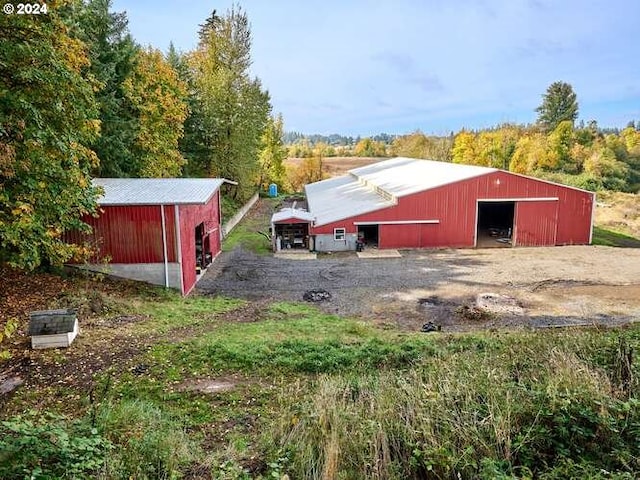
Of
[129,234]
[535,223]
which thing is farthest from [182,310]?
[535,223]

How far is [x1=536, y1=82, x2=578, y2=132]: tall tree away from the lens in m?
73.3

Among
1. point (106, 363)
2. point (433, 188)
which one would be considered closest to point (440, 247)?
point (433, 188)

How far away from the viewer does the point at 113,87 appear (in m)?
22.2

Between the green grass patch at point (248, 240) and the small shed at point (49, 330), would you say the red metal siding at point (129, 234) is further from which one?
the green grass patch at point (248, 240)

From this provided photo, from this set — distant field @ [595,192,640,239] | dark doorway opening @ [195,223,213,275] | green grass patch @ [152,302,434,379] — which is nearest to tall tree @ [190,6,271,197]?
dark doorway opening @ [195,223,213,275]

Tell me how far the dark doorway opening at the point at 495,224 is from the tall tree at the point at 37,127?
21860 millimetres

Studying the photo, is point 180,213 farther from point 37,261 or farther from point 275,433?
point 275,433

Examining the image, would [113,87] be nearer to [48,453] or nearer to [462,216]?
[462,216]

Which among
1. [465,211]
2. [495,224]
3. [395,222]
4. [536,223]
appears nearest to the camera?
[395,222]

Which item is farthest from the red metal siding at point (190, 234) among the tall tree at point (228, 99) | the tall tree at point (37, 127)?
the tall tree at point (228, 99)

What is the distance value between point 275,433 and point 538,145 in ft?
190

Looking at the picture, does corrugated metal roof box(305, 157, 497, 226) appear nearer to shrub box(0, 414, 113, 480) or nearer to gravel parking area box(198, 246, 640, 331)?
gravel parking area box(198, 246, 640, 331)

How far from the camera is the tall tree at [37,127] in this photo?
921cm

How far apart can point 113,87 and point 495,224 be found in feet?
84.6
